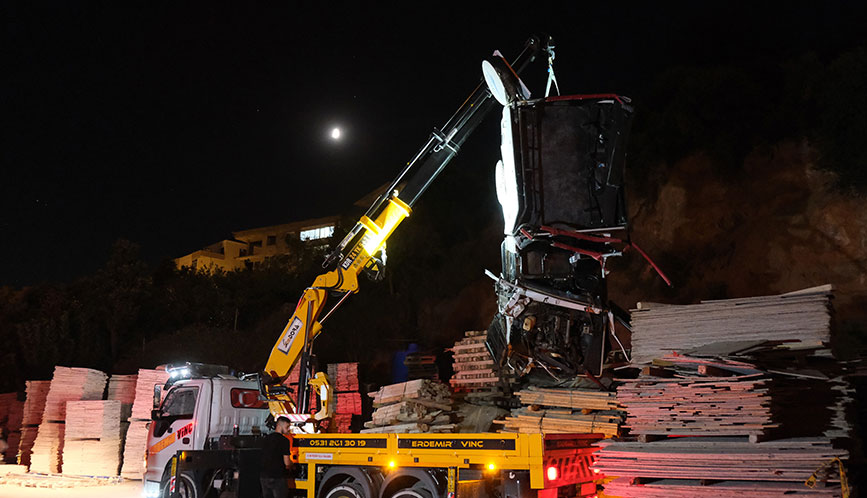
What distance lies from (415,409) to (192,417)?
4.24 m

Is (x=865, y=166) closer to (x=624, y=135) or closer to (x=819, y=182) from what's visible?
(x=819, y=182)

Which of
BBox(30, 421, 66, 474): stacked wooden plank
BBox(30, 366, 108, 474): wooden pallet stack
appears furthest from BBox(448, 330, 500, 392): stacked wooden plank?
Answer: BBox(30, 421, 66, 474): stacked wooden plank

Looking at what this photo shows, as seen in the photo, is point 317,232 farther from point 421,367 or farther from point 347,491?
point 347,491

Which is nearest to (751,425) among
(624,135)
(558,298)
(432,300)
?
(558,298)

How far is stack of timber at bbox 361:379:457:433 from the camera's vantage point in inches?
514

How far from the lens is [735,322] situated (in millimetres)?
8555

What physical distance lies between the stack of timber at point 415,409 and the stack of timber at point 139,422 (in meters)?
7.56

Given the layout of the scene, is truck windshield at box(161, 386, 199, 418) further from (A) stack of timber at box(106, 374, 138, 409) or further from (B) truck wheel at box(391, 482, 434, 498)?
(A) stack of timber at box(106, 374, 138, 409)

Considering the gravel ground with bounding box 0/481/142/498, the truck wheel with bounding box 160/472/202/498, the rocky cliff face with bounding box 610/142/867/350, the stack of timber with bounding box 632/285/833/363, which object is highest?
the rocky cliff face with bounding box 610/142/867/350

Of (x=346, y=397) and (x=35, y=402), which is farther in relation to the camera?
(x=35, y=402)

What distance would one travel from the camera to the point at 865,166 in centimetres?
2059

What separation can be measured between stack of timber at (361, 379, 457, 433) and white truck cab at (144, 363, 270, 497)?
2.53 m

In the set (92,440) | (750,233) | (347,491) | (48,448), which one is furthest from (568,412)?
(48,448)

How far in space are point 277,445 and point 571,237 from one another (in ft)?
18.8
